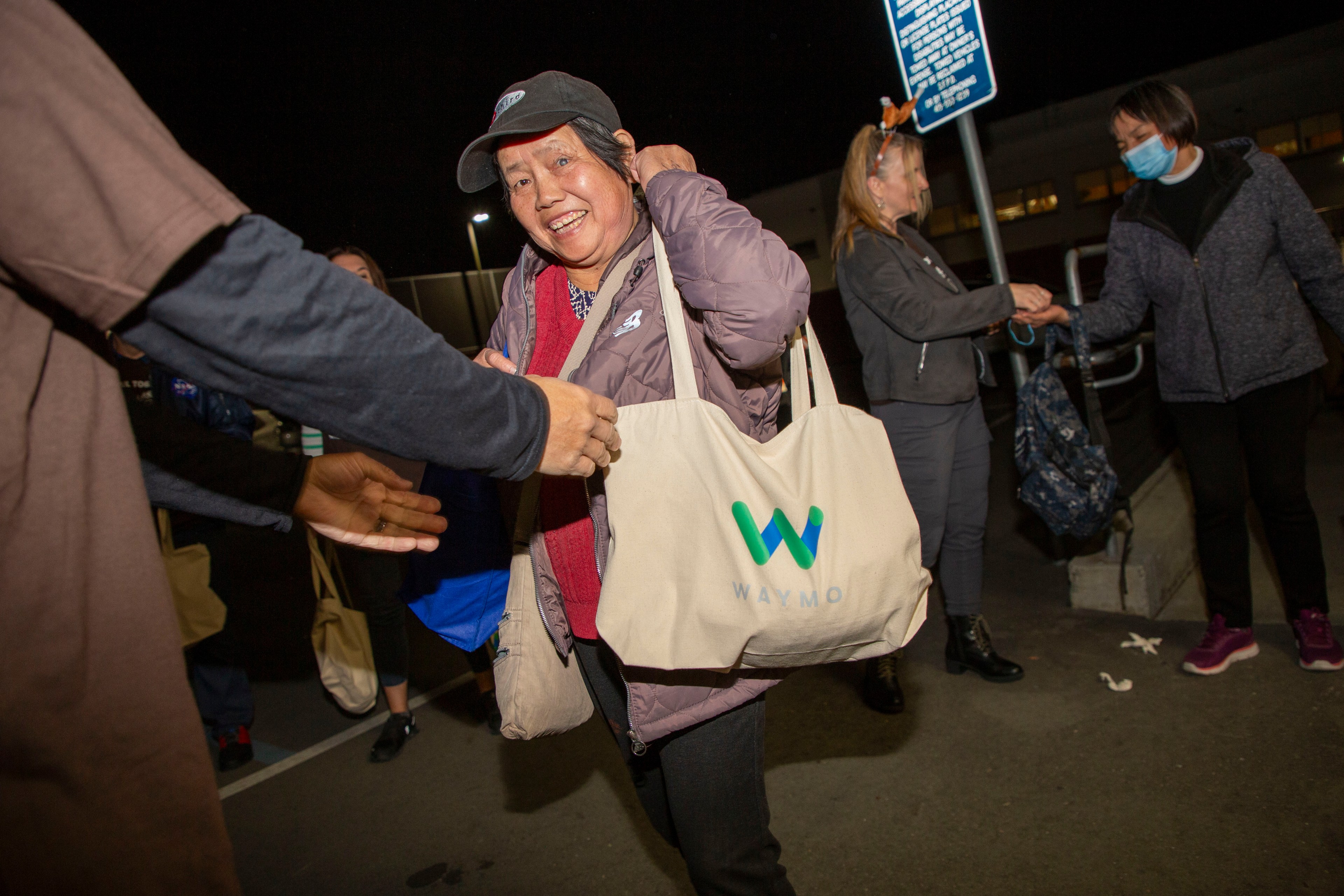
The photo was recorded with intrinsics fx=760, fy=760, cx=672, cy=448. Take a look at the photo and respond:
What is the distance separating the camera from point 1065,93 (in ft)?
78.9

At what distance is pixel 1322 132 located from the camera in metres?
21.8

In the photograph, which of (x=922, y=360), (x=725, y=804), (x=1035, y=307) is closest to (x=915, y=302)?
(x=922, y=360)

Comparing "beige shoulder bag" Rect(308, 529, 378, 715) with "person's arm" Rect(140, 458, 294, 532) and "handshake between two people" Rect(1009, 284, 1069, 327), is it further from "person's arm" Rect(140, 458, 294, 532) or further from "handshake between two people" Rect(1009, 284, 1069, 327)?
"handshake between two people" Rect(1009, 284, 1069, 327)

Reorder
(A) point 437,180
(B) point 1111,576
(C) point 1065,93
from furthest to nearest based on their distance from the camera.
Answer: (C) point 1065,93, (A) point 437,180, (B) point 1111,576

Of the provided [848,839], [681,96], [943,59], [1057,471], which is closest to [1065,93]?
[681,96]

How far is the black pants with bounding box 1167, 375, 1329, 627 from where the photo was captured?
2945 millimetres

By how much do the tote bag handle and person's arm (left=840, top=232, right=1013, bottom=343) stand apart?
5.09 ft

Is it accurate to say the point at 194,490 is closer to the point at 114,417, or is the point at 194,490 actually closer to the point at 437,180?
the point at 114,417

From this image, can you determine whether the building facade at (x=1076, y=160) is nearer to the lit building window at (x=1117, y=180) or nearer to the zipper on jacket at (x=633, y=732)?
the lit building window at (x=1117, y=180)

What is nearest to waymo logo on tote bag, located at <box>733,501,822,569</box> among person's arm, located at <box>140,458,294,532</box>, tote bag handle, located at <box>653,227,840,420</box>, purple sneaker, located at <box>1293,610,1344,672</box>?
tote bag handle, located at <box>653,227,840,420</box>

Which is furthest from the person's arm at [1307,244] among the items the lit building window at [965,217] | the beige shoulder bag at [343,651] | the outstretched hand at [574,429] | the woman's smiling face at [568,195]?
the lit building window at [965,217]

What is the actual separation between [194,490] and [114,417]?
2.27ft

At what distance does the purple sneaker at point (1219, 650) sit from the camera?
123 inches

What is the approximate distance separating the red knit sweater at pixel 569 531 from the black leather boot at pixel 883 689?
6.13ft
